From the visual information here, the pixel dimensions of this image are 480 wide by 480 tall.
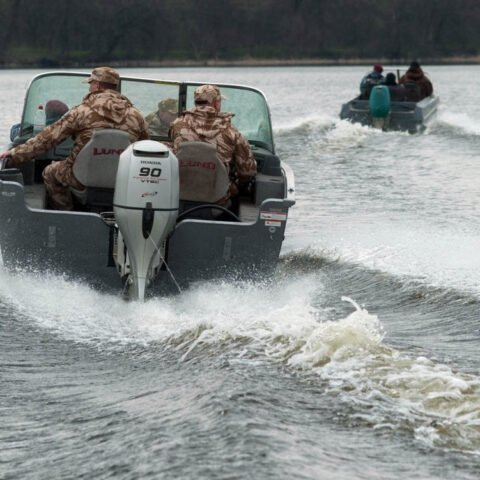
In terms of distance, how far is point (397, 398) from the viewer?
198 inches

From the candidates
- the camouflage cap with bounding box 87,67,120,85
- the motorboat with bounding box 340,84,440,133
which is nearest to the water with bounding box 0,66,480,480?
the camouflage cap with bounding box 87,67,120,85

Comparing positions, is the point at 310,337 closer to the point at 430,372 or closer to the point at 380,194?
the point at 430,372

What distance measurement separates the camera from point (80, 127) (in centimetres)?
817

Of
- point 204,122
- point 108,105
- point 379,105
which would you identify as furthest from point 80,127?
point 379,105

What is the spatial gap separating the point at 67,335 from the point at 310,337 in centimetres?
177

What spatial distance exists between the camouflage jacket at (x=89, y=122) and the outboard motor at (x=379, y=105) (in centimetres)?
1605

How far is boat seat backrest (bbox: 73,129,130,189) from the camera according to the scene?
789 cm

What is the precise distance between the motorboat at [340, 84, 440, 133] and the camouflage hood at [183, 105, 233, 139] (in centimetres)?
1594

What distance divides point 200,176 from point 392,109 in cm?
1789

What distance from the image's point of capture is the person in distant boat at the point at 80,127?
816cm

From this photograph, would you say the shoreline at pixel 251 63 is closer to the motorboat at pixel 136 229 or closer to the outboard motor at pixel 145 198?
the motorboat at pixel 136 229

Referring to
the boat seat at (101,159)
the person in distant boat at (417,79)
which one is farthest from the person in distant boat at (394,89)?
the boat seat at (101,159)

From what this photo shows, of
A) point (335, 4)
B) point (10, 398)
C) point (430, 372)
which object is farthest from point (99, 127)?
point (335, 4)

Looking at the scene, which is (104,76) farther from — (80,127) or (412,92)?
(412,92)
